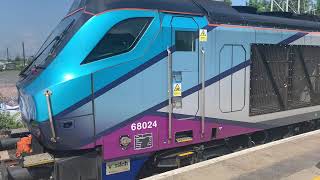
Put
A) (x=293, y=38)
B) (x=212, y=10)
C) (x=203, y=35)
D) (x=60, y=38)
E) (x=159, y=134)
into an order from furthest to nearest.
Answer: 1. (x=293, y=38)
2. (x=212, y=10)
3. (x=203, y=35)
4. (x=159, y=134)
5. (x=60, y=38)

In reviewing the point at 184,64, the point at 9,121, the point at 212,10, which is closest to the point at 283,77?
the point at 212,10

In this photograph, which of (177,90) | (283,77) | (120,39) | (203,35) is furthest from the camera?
(283,77)

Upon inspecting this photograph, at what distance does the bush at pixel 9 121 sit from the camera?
34.3 feet

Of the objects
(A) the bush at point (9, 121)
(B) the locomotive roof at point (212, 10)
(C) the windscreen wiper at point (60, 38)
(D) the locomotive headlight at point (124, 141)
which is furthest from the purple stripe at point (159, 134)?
(A) the bush at point (9, 121)

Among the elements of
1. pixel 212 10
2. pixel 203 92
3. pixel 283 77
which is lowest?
pixel 203 92

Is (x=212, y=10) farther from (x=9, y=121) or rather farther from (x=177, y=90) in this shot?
(x=9, y=121)

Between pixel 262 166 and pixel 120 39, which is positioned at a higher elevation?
pixel 120 39

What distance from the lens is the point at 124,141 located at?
5.81 metres

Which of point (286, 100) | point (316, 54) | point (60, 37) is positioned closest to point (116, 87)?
point (60, 37)

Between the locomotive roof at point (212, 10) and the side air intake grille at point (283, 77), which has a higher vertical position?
the locomotive roof at point (212, 10)

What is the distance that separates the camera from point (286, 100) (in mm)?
8719

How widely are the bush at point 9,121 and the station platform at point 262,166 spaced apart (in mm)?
5851

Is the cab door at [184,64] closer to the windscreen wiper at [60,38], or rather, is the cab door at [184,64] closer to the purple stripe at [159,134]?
the purple stripe at [159,134]

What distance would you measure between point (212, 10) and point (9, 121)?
6446 mm
